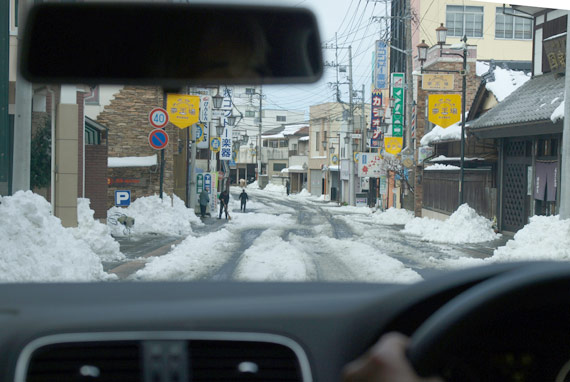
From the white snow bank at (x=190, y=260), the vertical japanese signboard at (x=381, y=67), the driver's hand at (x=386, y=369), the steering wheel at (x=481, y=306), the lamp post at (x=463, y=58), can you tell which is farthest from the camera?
the vertical japanese signboard at (x=381, y=67)

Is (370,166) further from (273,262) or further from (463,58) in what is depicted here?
(273,262)

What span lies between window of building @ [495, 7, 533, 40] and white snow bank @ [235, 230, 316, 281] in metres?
4.36

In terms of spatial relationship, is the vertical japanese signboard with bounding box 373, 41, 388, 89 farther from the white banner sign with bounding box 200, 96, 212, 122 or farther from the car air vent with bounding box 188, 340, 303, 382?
the car air vent with bounding box 188, 340, 303, 382

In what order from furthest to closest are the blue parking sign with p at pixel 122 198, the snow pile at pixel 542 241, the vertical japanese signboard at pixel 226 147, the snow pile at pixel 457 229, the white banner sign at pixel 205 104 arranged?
the vertical japanese signboard at pixel 226 147, the snow pile at pixel 542 241, the snow pile at pixel 457 229, the white banner sign at pixel 205 104, the blue parking sign with p at pixel 122 198

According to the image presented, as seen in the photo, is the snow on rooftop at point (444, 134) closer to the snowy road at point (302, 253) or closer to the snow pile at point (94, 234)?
the snowy road at point (302, 253)

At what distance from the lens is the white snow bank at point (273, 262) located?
5.06 m

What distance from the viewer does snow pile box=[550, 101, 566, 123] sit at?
9.24 m

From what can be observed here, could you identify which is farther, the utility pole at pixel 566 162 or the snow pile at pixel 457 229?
the utility pole at pixel 566 162

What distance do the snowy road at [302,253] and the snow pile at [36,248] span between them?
54cm

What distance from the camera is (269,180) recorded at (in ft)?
34.2

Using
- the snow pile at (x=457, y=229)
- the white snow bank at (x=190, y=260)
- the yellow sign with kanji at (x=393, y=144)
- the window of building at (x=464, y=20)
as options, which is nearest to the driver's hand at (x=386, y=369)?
the white snow bank at (x=190, y=260)

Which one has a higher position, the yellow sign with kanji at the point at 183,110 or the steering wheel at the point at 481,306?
the yellow sign with kanji at the point at 183,110

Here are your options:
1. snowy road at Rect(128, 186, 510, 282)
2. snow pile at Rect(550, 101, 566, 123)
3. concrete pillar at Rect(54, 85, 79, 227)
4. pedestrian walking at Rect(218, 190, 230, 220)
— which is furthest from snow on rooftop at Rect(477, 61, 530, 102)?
concrete pillar at Rect(54, 85, 79, 227)

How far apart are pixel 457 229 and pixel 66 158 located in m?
4.13
